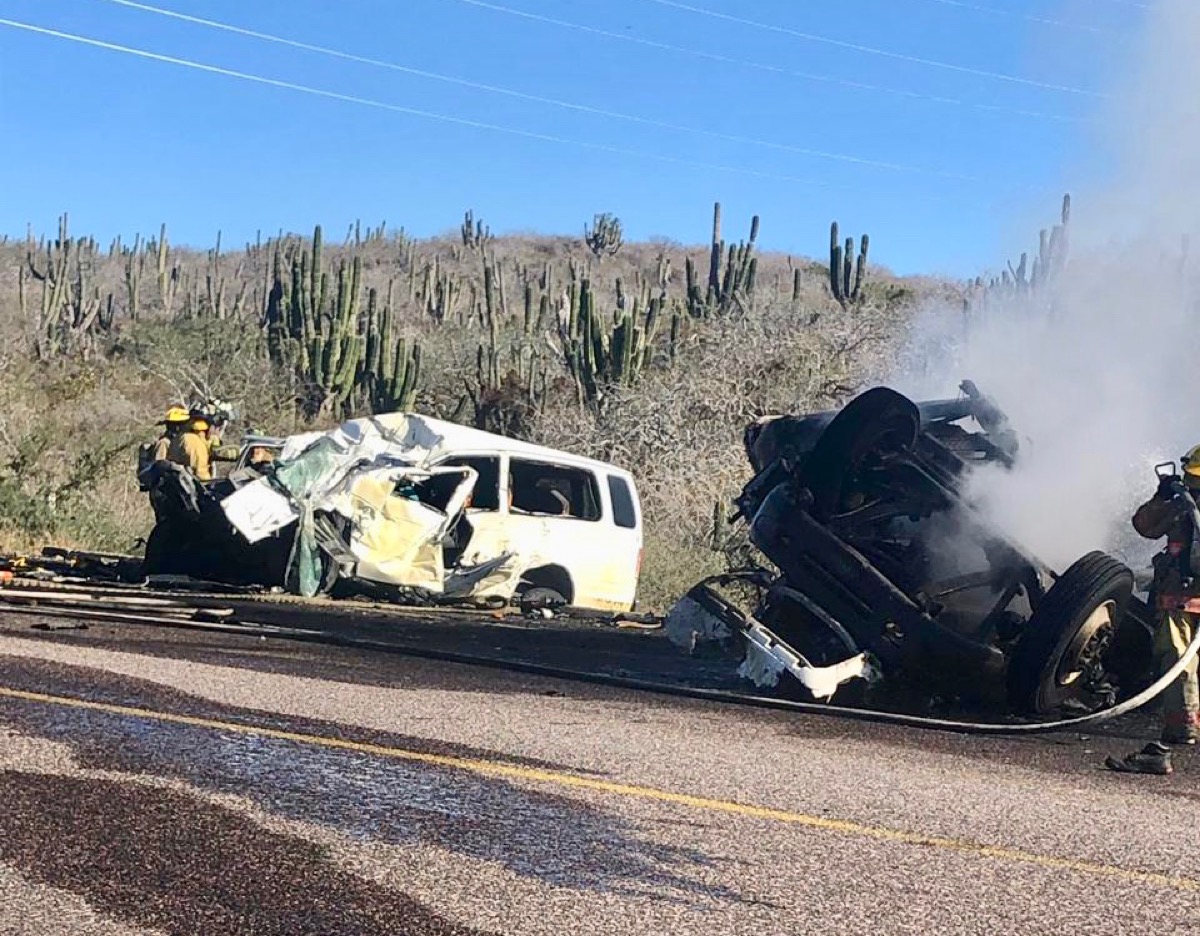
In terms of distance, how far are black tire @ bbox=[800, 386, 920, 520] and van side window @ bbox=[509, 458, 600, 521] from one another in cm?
648

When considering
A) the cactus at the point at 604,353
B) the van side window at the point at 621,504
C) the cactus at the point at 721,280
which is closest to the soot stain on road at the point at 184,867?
the van side window at the point at 621,504

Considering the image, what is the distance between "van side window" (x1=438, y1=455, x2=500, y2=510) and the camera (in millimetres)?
15336

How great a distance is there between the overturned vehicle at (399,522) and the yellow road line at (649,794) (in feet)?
20.4

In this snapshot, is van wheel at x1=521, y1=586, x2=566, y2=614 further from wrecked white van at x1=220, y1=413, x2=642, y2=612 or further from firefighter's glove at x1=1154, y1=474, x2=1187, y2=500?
firefighter's glove at x1=1154, y1=474, x2=1187, y2=500

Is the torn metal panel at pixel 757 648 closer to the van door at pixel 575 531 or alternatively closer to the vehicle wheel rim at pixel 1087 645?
the vehicle wheel rim at pixel 1087 645

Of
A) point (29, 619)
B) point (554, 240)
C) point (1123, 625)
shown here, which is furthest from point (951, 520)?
point (554, 240)

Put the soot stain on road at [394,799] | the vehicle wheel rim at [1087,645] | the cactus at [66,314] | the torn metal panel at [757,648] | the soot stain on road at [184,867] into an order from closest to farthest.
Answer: the soot stain on road at [184,867], the soot stain on road at [394,799], the vehicle wheel rim at [1087,645], the torn metal panel at [757,648], the cactus at [66,314]

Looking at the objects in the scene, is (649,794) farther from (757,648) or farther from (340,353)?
Answer: (340,353)

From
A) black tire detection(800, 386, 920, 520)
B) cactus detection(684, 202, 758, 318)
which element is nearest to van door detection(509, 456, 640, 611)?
black tire detection(800, 386, 920, 520)

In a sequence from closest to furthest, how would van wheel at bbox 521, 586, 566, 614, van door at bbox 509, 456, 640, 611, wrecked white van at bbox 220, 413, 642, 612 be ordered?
wrecked white van at bbox 220, 413, 642, 612, van wheel at bbox 521, 586, 566, 614, van door at bbox 509, 456, 640, 611

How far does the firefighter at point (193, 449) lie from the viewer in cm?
1551

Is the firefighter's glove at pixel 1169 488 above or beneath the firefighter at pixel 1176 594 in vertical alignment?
above

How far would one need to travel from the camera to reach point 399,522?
14.8m

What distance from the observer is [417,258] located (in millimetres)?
88500
